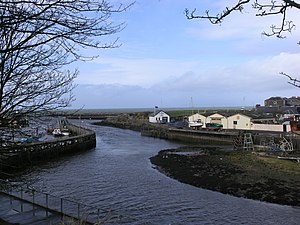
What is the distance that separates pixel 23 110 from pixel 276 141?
1580 inches

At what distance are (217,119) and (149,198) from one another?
45.7 meters

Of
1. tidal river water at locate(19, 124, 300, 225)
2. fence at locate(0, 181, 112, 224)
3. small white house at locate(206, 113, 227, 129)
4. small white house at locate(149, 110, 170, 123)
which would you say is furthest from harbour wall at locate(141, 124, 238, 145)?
fence at locate(0, 181, 112, 224)

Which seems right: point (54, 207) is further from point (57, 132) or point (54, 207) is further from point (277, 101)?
point (277, 101)

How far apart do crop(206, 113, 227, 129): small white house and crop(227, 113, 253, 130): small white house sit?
117 centimetres

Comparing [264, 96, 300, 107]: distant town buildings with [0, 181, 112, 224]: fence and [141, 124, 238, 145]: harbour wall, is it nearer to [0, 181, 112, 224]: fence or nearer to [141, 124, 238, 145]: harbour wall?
[141, 124, 238, 145]: harbour wall

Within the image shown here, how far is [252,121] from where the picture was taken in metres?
55.5

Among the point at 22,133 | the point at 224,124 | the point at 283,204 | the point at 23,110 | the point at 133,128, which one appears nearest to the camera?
the point at 23,110

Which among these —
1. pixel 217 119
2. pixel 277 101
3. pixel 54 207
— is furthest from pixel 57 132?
pixel 277 101

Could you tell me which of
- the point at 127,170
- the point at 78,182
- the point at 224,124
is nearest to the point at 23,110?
the point at 78,182

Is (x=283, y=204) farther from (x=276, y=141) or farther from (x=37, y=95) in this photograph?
(x=276, y=141)

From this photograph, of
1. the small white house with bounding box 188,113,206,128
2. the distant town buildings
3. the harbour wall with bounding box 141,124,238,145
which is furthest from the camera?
the distant town buildings

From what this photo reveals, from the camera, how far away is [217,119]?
63.8m

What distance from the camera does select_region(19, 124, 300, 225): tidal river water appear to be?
54.5 ft

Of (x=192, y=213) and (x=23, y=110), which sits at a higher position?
(x=23, y=110)
